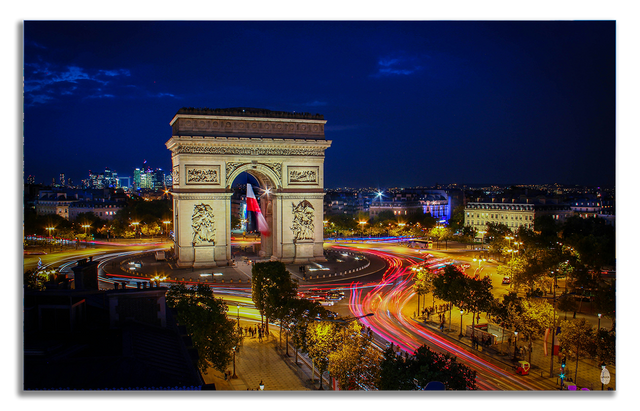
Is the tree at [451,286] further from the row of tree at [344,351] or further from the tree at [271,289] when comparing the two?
the tree at [271,289]

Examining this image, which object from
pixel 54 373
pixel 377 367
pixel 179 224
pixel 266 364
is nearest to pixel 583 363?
pixel 377 367

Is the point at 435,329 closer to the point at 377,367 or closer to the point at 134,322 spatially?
the point at 377,367

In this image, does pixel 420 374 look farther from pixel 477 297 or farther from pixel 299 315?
pixel 477 297

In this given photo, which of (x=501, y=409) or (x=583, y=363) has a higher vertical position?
(x=501, y=409)

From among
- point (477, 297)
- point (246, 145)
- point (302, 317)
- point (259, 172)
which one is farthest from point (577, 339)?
point (259, 172)

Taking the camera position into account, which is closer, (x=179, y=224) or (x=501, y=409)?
(x=501, y=409)

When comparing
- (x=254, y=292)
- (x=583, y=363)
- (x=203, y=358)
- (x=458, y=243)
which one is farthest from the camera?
(x=458, y=243)

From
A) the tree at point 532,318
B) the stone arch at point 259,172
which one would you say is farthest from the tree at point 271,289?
the stone arch at point 259,172
